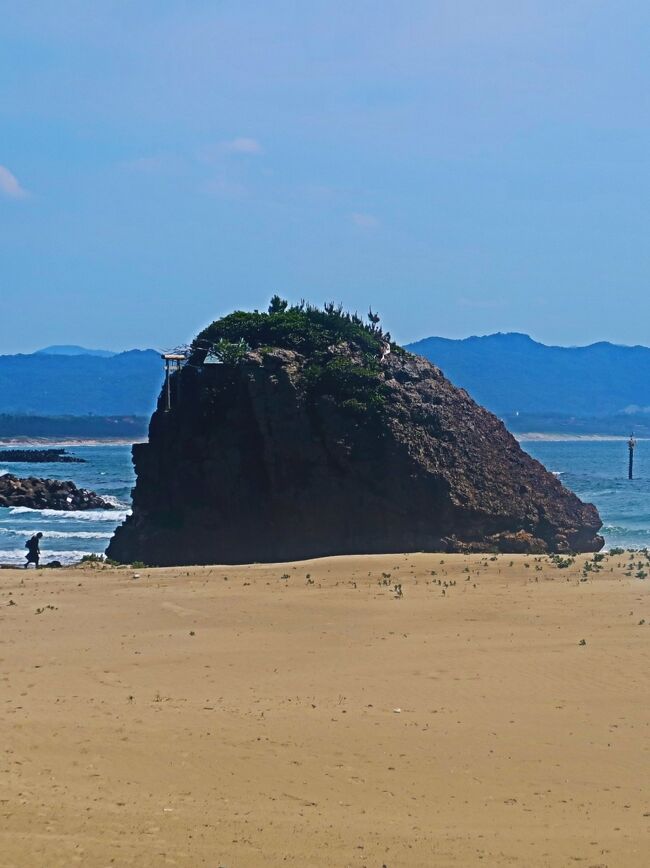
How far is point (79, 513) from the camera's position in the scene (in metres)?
55.5

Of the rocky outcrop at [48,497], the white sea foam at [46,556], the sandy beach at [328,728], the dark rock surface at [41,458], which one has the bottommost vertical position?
the sandy beach at [328,728]

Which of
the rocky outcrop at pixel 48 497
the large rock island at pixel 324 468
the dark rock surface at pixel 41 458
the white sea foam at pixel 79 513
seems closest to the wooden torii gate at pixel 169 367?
the large rock island at pixel 324 468

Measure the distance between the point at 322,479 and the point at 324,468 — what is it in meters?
0.31

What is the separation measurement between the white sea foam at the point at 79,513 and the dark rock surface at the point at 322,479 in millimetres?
19466

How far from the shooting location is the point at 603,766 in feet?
35.1

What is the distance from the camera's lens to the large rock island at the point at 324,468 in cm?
2877

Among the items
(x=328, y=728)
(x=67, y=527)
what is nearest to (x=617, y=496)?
(x=67, y=527)

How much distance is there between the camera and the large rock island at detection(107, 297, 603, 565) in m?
28.8

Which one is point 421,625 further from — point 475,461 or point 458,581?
point 475,461

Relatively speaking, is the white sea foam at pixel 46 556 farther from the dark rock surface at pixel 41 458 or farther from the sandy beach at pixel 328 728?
the dark rock surface at pixel 41 458

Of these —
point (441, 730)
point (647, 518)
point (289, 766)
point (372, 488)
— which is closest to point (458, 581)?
point (372, 488)

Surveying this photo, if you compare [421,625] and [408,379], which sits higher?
[408,379]

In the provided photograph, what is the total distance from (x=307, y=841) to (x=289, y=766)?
182 cm

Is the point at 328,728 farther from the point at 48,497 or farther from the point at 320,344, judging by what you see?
the point at 48,497
